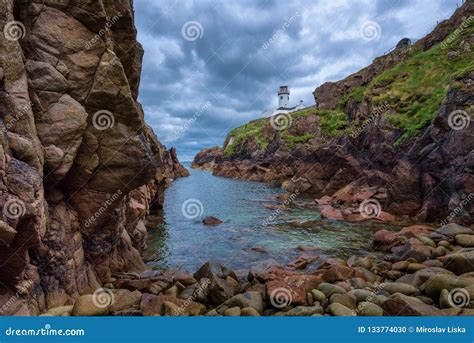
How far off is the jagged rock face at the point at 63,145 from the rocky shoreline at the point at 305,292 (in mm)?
1686

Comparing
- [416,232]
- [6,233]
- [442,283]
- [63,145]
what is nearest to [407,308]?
[442,283]

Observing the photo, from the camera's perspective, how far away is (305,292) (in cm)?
1320

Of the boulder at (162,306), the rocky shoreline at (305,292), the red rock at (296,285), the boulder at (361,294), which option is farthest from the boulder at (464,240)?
the boulder at (162,306)

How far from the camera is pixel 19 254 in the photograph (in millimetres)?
9633

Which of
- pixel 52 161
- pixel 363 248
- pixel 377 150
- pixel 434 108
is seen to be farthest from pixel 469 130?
pixel 52 161

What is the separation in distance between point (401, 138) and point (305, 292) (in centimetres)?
3493

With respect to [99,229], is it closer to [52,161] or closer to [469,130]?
[52,161]

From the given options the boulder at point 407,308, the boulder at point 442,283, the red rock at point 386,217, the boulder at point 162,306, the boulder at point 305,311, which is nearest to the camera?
the boulder at point 407,308

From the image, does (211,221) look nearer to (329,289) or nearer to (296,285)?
(296,285)

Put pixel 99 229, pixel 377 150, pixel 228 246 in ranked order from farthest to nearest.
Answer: pixel 377 150, pixel 228 246, pixel 99 229

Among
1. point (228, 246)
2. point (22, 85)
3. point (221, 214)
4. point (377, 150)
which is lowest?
point (228, 246)

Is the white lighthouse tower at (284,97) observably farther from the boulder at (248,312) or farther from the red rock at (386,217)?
the boulder at (248,312)

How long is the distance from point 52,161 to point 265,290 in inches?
381

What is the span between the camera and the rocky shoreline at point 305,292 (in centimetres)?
1099
